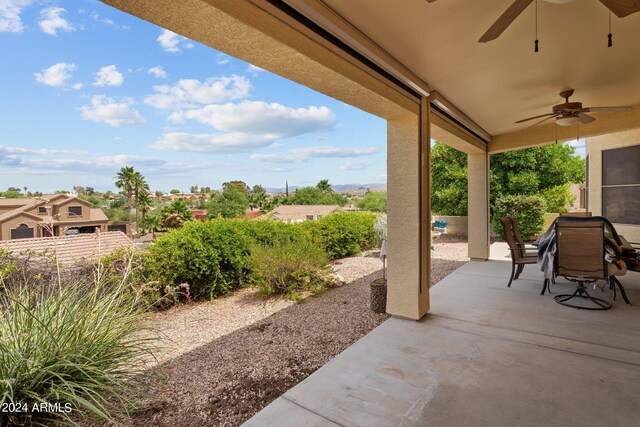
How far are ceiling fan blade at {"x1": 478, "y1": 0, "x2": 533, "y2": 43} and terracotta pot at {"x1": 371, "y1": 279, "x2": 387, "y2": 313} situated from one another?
114 inches

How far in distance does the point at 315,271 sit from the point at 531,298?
317 cm

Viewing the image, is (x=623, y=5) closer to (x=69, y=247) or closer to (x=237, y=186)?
(x=69, y=247)

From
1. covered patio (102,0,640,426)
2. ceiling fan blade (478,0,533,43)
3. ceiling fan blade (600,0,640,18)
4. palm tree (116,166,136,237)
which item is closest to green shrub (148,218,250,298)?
covered patio (102,0,640,426)

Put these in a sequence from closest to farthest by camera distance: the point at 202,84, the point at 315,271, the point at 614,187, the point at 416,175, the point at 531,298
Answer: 1. the point at 416,175
2. the point at 531,298
3. the point at 315,271
4. the point at 614,187
5. the point at 202,84

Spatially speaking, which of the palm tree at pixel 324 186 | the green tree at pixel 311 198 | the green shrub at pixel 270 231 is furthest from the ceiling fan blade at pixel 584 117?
the palm tree at pixel 324 186

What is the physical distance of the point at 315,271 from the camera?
5.17 meters

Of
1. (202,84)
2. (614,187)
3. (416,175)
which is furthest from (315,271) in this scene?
(202,84)

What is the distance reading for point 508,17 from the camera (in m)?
1.92

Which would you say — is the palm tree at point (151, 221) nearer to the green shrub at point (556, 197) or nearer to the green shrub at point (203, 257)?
the green shrub at point (203, 257)

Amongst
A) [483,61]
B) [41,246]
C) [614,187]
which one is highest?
[483,61]

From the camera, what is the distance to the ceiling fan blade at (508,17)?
70.3 inches

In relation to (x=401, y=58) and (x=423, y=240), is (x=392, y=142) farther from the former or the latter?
(x=423, y=240)

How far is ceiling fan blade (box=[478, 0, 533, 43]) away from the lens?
179 cm

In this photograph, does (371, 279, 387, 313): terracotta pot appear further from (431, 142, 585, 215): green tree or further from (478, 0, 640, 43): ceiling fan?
(431, 142, 585, 215): green tree
